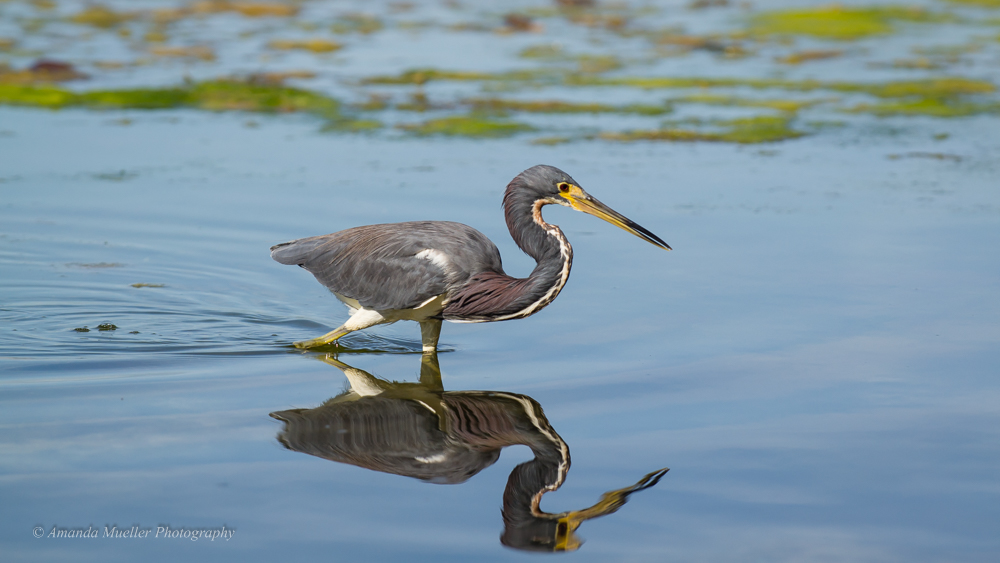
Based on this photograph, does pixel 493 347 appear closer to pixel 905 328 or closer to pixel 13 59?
pixel 905 328

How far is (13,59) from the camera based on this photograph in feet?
48.7

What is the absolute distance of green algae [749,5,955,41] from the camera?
1794 cm

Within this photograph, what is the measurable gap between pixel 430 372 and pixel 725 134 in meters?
6.38

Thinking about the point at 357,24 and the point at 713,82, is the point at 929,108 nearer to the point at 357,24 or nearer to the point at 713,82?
the point at 713,82

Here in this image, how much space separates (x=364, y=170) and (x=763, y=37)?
405 inches

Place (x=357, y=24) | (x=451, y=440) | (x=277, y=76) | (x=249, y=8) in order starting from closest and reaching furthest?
(x=451, y=440) < (x=277, y=76) < (x=357, y=24) < (x=249, y=8)

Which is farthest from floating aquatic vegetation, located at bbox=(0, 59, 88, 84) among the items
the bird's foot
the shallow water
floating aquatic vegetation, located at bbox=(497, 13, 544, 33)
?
the bird's foot

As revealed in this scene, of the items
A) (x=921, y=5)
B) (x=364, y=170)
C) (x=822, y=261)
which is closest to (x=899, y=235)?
(x=822, y=261)

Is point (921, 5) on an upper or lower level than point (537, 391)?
upper

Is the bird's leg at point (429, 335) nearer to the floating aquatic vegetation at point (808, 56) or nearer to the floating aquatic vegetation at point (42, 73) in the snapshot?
the floating aquatic vegetation at point (42, 73)

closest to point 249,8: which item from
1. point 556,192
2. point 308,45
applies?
point 308,45

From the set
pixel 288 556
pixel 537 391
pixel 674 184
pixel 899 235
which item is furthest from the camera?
pixel 674 184

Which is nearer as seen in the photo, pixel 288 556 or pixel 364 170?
pixel 288 556

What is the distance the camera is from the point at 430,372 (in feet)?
18.5
